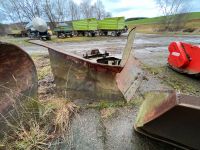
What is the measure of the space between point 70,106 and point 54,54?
1.04 meters

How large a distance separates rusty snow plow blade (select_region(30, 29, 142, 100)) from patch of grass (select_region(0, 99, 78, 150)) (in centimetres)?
36

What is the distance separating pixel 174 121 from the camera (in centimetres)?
172

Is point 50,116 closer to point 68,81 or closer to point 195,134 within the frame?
point 68,81

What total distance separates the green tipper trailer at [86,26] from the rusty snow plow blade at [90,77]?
19.9m

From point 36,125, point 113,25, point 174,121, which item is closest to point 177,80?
point 174,121

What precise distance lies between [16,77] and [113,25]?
67.9 ft

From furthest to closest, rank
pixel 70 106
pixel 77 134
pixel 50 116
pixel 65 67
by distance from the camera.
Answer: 1. pixel 65 67
2. pixel 70 106
3. pixel 50 116
4. pixel 77 134

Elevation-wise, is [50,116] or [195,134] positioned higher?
[195,134]

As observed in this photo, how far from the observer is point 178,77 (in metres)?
4.83

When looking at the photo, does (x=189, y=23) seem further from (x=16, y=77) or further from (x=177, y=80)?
(x=16, y=77)

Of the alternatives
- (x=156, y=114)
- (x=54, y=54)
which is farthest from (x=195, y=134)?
(x=54, y=54)

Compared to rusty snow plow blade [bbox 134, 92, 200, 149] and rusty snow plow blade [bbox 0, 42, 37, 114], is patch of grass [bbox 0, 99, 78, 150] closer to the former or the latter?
rusty snow plow blade [bbox 0, 42, 37, 114]

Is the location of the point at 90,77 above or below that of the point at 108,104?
above

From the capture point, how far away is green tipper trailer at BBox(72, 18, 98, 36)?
2273cm
